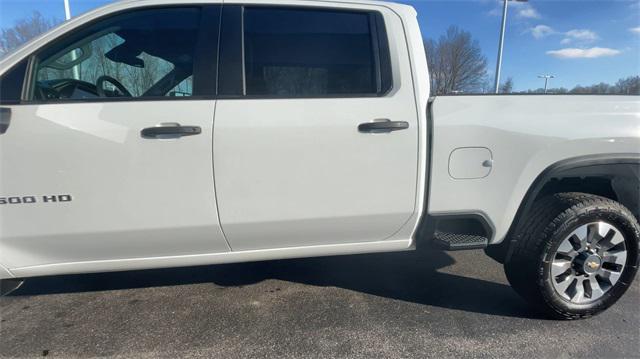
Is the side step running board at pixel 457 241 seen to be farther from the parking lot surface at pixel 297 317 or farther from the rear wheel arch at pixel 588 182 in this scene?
the parking lot surface at pixel 297 317

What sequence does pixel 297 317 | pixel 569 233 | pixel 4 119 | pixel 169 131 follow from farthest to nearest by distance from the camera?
pixel 297 317 < pixel 569 233 < pixel 169 131 < pixel 4 119

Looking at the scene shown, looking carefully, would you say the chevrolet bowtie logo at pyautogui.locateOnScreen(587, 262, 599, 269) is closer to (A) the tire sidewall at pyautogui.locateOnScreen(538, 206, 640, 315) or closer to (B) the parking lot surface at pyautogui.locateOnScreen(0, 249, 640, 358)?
(A) the tire sidewall at pyautogui.locateOnScreen(538, 206, 640, 315)

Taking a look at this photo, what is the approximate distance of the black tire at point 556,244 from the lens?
2.26 metres

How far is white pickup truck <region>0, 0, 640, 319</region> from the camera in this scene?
6.40ft

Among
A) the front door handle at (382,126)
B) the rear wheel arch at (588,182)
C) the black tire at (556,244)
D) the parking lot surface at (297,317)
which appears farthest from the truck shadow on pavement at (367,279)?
the front door handle at (382,126)

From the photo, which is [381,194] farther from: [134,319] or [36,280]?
[36,280]

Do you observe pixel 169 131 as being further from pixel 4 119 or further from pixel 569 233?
pixel 569 233

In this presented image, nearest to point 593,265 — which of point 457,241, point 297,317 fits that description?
point 457,241

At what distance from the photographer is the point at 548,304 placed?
93.1 inches

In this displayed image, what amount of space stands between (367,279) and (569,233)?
1439mm

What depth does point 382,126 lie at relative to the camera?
6.81 feet

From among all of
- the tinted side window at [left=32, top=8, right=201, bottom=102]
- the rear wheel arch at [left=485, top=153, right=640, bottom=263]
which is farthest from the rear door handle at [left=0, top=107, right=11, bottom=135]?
the rear wheel arch at [left=485, top=153, right=640, bottom=263]

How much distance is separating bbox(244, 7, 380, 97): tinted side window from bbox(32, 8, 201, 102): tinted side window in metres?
0.36

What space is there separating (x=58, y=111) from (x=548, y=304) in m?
3.10
